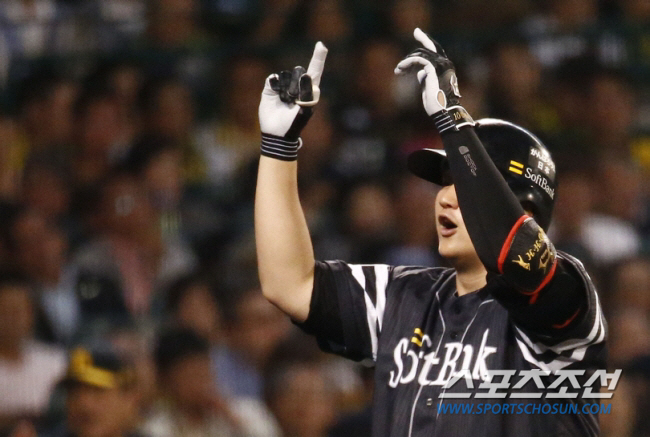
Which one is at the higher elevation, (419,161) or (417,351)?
(419,161)

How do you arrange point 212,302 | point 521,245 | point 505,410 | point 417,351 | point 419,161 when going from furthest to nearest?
1. point 212,302
2. point 419,161
3. point 417,351
4. point 505,410
5. point 521,245

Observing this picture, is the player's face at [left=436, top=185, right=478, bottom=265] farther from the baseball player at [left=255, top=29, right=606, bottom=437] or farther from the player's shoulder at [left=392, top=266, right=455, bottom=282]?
the player's shoulder at [left=392, top=266, right=455, bottom=282]

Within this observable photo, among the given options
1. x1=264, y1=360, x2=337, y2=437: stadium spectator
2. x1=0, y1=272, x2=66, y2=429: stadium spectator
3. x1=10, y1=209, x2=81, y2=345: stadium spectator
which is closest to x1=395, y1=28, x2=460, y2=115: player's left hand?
x1=264, y1=360, x2=337, y2=437: stadium spectator

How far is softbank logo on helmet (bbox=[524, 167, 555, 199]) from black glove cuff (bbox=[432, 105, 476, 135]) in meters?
0.22

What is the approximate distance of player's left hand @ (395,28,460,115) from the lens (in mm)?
1971

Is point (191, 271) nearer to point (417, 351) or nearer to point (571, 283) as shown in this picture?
point (417, 351)

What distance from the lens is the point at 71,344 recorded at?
3.74 metres

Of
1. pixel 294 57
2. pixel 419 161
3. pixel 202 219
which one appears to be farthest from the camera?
pixel 294 57

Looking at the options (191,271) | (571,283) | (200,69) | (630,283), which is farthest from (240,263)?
(571,283)

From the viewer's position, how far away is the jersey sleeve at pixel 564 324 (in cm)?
184

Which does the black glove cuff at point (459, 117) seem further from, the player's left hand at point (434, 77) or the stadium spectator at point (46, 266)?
the stadium spectator at point (46, 266)

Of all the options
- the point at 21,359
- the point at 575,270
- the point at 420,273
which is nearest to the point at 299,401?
the point at 21,359

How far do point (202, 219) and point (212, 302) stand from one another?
0.44m

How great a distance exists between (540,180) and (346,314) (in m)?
0.53
